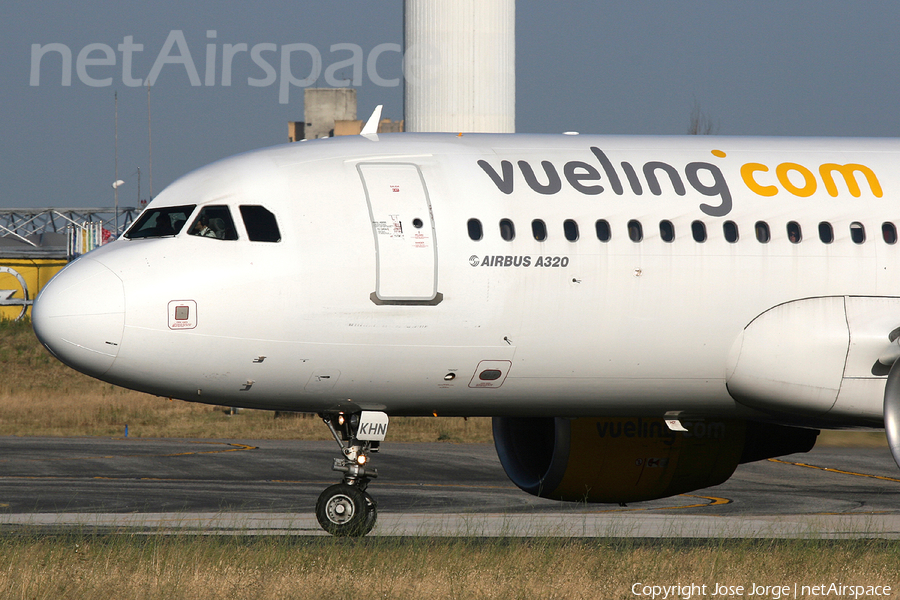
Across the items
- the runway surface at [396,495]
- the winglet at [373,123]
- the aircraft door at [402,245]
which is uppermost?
the winglet at [373,123]

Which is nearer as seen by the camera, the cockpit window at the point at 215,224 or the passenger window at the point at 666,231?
the cockpit window at the point at 215,224

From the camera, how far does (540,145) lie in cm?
1594

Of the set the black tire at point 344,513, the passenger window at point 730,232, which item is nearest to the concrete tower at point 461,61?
the passenger window at point 730,232

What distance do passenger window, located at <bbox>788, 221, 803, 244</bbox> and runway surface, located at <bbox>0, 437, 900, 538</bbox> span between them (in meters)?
4.89

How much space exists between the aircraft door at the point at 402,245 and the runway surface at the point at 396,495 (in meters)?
4.65

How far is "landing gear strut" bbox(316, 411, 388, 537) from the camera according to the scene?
49.5ft

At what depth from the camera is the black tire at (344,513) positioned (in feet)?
49.5

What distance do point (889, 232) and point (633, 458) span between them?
4.60 metres

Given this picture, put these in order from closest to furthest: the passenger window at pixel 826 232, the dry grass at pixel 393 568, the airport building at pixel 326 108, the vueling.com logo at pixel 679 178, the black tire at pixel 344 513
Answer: the dry grass at pixel 393 568 < the black tire at pixel 344 513 < the vueling.com logo at pixel 679 178 < the passenger window at pixel 826 232 < the airport building at pixel 326 108

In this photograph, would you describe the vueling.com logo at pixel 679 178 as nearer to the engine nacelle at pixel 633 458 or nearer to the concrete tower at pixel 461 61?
the engine nacelle at pixel 633 458

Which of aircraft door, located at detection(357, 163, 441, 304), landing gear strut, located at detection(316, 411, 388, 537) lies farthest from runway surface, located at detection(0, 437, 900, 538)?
aircraft door, located at detection(357, 163, 441, 304)

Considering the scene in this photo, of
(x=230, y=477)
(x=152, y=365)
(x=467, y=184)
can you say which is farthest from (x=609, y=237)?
(x=230, y=477)

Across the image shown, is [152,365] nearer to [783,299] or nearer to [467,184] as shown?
[467,184]

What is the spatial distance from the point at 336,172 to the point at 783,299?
589cm
